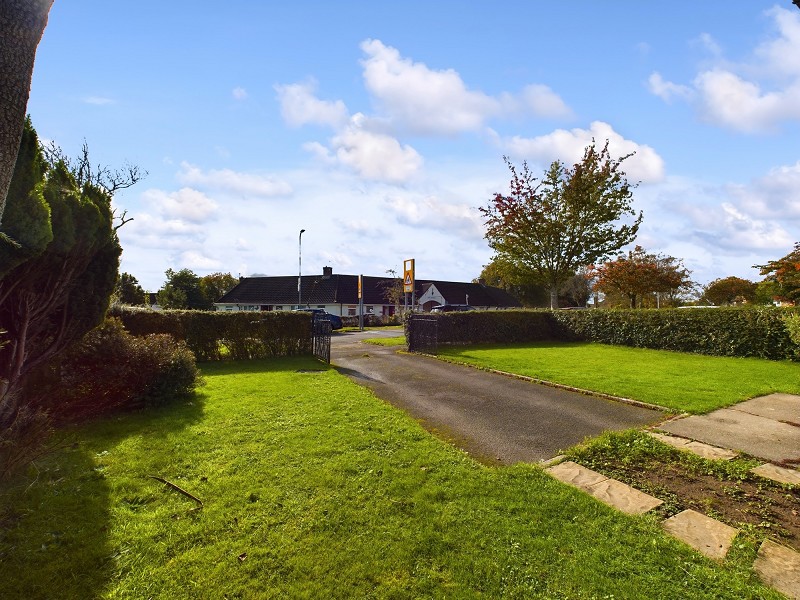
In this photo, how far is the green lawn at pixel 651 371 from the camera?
8.45 m

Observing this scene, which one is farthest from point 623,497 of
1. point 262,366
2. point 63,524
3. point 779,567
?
point 262,366

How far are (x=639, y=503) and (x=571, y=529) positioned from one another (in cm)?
104

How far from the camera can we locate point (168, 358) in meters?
8.02

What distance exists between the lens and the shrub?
6891 mm

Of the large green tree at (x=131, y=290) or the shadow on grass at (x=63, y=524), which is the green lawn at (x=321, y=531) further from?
the large green tree at (x=131, y=290)

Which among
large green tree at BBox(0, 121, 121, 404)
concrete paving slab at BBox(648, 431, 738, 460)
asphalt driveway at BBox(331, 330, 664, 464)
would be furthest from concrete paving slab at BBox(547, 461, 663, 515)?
large green tree at BBox(0, 121, 121, 404)

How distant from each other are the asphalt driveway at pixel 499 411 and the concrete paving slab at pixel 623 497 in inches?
38.0

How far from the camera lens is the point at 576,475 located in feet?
15.3

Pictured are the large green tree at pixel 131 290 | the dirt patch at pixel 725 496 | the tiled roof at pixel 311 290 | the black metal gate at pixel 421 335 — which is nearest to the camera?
the dirt patch at pixel 725 496

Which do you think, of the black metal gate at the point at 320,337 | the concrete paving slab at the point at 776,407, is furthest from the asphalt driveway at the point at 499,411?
the black metal gate at the point at 320,337

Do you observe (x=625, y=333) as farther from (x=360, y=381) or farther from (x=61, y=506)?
(x=61, y=506)

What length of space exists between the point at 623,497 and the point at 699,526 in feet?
2.17

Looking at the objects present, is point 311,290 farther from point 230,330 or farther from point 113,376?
point 113,376

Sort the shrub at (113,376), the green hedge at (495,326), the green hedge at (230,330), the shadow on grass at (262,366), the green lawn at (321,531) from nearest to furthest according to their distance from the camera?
the green lawn at (321,531) → the shrub at (113,376) → the shadow on grass at (262,366) → the green hedge at (230,330) → the green hedge at (495,326)
